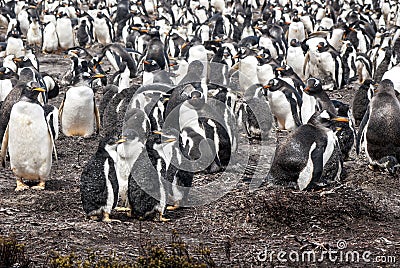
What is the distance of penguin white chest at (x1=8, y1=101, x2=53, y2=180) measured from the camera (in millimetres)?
7832

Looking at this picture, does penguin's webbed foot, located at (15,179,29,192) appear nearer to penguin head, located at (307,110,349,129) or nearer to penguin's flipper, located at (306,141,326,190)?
penguin's flipper, located at (306,141,326,190)

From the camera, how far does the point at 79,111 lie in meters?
10.4

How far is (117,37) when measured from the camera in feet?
73.2

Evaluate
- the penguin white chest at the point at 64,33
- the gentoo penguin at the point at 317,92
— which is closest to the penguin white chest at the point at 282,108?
the gentoo penguin at the point at 317,92

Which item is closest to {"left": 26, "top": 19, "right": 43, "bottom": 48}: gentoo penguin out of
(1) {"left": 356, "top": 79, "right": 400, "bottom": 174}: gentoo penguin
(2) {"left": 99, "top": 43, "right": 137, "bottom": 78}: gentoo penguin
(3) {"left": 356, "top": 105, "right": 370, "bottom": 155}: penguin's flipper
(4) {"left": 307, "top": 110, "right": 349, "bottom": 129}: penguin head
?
(2) {"left": 99, "top": 43, "right": 137, "bottom": 78}: gentoo penguin

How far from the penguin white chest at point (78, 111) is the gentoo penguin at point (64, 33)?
32.0ft

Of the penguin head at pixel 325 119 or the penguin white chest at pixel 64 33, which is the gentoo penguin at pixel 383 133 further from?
the penguin white chest at pixel 64 33

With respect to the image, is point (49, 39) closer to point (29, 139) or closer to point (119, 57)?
point (119, 57)

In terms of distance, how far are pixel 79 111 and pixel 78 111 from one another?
15 millimetres

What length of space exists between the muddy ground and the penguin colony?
34 cm

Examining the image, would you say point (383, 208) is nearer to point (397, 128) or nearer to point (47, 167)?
point (397, 128)

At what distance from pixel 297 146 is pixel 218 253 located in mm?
2015

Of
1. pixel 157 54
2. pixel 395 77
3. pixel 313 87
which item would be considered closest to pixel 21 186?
pixel 313 87

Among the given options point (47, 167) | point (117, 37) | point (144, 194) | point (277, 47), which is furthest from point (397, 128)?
point (117, 37)
